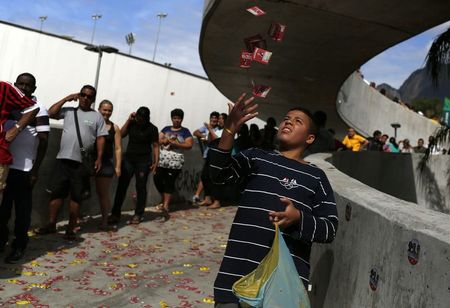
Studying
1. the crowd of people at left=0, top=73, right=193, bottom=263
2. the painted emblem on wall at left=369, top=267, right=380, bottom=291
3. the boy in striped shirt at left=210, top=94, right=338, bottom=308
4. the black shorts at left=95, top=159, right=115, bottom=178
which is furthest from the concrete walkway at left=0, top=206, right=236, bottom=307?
the painted emblem on wall at left=369, top=267, right=380, bottom=291

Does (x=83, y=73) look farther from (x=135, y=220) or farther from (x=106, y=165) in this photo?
(x=106, y=165)

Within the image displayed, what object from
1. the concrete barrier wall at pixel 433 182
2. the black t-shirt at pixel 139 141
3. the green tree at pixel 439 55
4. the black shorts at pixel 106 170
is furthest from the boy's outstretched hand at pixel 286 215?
the concrete barrier wall at pixel 433 182

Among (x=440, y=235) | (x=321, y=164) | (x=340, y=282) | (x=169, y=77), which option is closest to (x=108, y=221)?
(x=321, y=164)

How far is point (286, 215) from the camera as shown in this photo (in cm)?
250

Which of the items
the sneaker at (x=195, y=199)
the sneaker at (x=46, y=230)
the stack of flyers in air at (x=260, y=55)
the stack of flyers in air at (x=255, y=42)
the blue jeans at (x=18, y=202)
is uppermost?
the stack of flyers in air at (x=255, y=42)

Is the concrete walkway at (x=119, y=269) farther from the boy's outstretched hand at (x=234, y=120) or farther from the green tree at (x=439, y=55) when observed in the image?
the green tree at (x=439, y=55)

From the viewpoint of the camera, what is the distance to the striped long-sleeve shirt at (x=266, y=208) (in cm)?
264

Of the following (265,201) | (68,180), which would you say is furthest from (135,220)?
(265,201)

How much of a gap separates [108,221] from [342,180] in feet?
16.3

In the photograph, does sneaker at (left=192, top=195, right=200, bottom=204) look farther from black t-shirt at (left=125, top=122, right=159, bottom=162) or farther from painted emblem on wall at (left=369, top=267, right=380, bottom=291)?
painted emblem on wall at (left=369, top=267, right=380, bottom=291)

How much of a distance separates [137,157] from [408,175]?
7861mm

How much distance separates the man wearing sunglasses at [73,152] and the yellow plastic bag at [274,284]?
4638 mm

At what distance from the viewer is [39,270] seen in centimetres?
559

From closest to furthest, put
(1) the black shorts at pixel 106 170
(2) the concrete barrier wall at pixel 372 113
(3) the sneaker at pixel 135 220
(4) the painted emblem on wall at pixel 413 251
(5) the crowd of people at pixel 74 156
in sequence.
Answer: (4) the painted emblem on wall at pixel 413 251, (5) the crowd of people at pixel 74 156, (1) the black shorts at pixel 106 170, (3) the sneaker at pixel 135 220, (2) the concrete barrier wall at pixel 372 113
